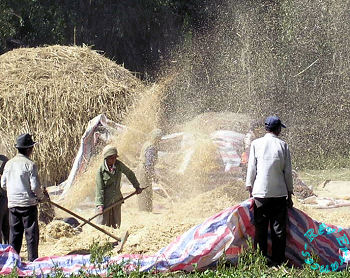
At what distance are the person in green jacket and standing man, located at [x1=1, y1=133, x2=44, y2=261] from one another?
1922mm

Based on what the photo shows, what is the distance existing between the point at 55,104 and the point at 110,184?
4.61 meters

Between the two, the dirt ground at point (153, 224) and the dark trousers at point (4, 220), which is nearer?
the dirt ground at point (153, 224)

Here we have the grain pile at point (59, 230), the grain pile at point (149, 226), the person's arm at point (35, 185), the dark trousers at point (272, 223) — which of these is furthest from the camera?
the grain pile at point (59, 230)

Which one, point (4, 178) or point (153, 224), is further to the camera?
point (153, 224)

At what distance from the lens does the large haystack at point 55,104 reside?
14.0m

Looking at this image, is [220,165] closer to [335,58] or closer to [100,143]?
[100,143]

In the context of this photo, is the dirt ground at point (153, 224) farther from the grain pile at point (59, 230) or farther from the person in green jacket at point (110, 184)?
the person in green jacket at point (110, 184)

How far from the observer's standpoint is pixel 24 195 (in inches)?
311

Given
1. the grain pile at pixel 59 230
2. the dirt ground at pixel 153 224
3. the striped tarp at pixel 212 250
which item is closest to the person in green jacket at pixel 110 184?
the dirt ground at pixel 153 224

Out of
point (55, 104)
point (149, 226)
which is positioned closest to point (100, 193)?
point (149, 226)

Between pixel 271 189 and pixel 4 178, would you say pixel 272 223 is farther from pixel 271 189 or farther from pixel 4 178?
pixel 4 178

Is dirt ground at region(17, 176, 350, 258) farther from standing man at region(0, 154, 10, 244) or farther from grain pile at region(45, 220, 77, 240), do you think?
standing man at region(0, 154, 10, 244)

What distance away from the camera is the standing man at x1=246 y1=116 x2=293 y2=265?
7348 millimetres

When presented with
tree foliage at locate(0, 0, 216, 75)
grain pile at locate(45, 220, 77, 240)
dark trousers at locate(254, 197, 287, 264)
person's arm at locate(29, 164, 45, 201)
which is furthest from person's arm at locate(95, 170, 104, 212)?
tree foliage at locate(0, 0, 216, 75)
